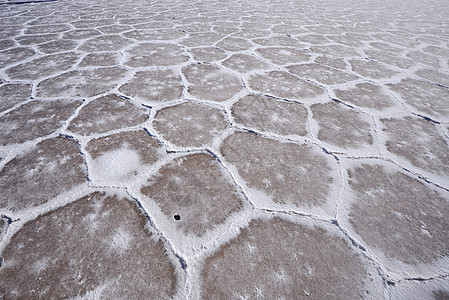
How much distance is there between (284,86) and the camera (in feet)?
6.49

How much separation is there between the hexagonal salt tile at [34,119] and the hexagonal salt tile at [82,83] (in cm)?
14

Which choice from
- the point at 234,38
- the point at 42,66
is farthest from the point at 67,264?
the point at 234,38

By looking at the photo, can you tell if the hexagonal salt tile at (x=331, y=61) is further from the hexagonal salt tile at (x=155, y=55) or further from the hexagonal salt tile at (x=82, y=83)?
the hexagonal salt tile at (x=82, y=83)

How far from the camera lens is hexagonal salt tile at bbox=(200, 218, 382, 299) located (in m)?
0.78

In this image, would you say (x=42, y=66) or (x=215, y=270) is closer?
(x=215, y=270)

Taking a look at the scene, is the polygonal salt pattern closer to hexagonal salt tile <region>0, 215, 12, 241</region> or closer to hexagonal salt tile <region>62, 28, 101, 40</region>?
hexagonal salt tile <region>0, 215, 12, 241</region>

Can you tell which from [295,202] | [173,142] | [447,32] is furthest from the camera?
[447,32]

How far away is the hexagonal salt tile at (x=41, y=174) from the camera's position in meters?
1.05

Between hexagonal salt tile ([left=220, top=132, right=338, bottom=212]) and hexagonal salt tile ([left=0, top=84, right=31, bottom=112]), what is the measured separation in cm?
163

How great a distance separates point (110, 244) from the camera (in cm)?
88

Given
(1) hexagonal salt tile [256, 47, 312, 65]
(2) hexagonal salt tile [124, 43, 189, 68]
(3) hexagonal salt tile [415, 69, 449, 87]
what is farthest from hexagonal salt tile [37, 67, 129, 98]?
(3) hexagonal salt tile [415, 69, 449, 87]

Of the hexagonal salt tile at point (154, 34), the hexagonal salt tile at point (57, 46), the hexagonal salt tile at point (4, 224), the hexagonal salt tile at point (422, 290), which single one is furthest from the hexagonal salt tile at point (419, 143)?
the hexagonal salt tile at point (57, 46)

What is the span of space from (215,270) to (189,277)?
95 millimetres

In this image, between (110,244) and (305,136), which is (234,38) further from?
(110,244)
